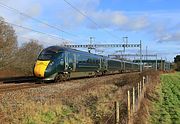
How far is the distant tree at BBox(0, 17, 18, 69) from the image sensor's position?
65.5 meters

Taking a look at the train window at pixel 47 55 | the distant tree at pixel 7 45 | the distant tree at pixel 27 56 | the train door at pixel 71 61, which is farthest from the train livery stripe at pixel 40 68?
the distant tree at pixel 7 45

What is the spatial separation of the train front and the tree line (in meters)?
30.2

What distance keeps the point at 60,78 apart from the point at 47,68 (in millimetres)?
2648

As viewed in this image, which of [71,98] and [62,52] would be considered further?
[62,52]

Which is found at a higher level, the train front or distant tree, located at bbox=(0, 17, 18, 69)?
distant tree, located at bbox=(0, 17, 18, 69)

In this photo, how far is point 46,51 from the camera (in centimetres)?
3222

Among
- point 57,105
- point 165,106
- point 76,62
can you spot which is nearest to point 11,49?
point 76,62

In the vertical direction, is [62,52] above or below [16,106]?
above

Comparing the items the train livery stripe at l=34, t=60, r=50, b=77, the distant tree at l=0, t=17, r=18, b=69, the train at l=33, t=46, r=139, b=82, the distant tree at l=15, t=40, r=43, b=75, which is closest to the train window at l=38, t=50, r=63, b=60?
the train at l=33, t=46, r=139, b=82

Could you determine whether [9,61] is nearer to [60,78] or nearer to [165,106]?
[60,78]

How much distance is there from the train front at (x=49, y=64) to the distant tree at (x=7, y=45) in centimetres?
3388

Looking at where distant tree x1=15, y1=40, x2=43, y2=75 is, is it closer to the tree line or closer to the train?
the tree line

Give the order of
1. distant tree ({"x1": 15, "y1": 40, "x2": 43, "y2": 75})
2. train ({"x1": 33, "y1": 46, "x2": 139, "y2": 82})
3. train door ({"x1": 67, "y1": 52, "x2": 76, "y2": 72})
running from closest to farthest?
train ({"x1": 33, "y1": 46, "x2": 139, "y2": 82})
train door ({"x1": 67, "y1": 52, "x2": 76, "y2": 72})
distant tree ({"x1": 15, "y1": 40, "x2": 43, "y2": 75})

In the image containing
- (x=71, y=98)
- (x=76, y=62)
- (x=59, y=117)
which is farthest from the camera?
(x=76, y=62)
